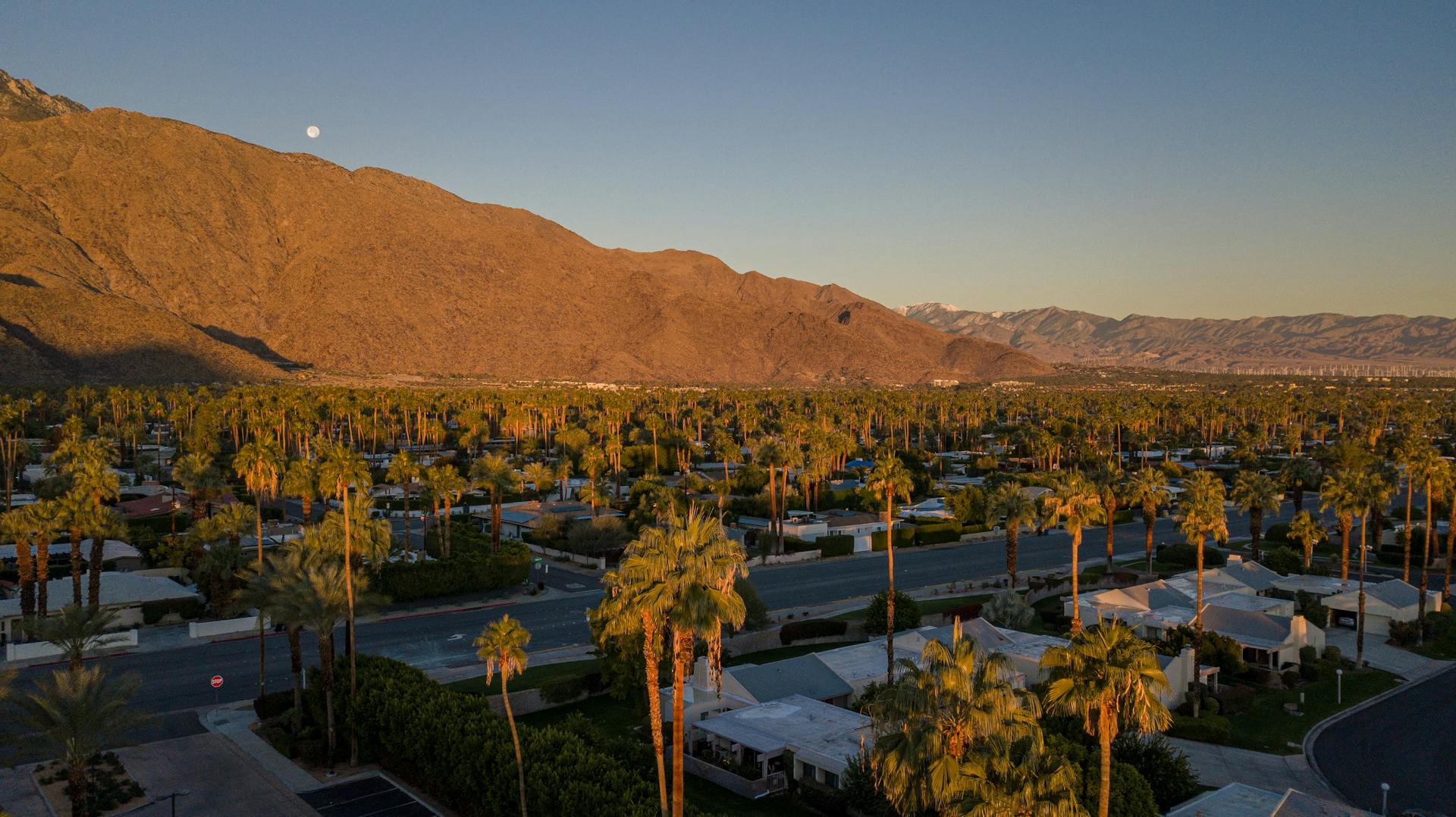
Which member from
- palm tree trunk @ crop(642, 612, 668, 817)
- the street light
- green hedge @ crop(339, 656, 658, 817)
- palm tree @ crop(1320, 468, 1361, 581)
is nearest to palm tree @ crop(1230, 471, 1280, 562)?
palm tree @ crop(1320, 468, 1361, 581)

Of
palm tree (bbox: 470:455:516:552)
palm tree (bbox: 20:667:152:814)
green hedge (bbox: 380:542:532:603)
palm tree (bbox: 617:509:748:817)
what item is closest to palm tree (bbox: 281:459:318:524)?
green hedge (bbox: 380:542:532:603)

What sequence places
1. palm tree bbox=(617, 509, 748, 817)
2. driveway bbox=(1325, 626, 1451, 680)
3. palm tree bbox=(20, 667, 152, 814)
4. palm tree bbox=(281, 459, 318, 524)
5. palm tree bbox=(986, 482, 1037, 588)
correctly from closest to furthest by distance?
palm tree bbox=(617, 509, 748, 817)
palm tree bbox=(20, 667, 152, 814)
driveway bbox=(1325, 626, 1451, 680)
palm tree bbox=(986, 482, 1037, 588)
palm tree bbox=(281, 459, 318, 524)

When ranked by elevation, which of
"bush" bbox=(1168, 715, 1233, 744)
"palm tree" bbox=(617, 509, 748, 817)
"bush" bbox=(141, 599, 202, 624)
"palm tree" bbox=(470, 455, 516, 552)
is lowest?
"bush" bbox=(1168, 715, 1233, 744)

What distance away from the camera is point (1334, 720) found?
33.2 m

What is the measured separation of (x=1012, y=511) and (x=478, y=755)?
3210 centimetres

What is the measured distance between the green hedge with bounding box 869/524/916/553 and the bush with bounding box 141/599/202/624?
3839 centimetres

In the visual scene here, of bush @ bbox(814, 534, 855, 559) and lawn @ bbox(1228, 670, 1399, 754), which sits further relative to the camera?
bush @ bbox(814, 534, 855, 559)

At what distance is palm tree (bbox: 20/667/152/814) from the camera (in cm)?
2305

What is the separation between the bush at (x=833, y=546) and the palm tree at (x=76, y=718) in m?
44.2

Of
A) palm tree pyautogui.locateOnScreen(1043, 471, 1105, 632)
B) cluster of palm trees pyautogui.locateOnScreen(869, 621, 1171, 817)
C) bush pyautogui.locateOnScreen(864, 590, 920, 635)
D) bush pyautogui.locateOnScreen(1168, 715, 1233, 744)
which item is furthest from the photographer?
bush pyautogui.locateOnScreen(864, 590, 920, 635)

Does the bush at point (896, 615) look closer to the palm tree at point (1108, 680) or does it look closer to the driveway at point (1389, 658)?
the driveway at point (1389, 658)

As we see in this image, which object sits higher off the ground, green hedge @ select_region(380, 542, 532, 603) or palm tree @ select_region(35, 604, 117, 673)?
palm tree @ select_region(35, 604, 117, 673)

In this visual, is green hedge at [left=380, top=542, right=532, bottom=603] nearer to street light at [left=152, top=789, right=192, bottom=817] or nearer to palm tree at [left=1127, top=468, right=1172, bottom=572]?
street light at [left=152, top=789, right=192, bottom=817]

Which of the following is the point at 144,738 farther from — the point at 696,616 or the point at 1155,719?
the point at 1155,719
